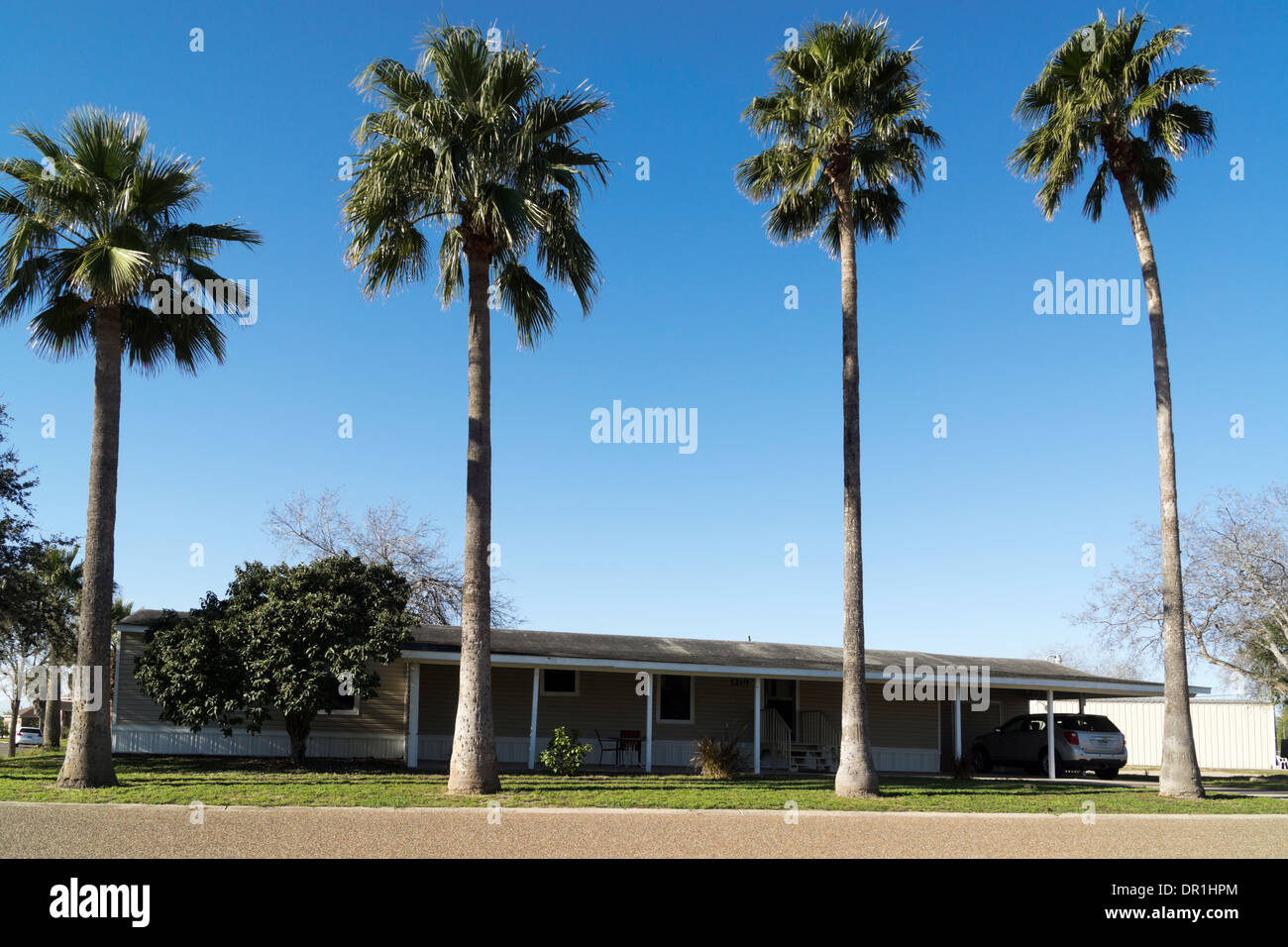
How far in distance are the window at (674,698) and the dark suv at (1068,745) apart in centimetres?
811

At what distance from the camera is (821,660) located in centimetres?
2430

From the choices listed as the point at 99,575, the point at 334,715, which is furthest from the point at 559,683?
the point at 99,575

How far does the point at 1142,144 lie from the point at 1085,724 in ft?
43.6

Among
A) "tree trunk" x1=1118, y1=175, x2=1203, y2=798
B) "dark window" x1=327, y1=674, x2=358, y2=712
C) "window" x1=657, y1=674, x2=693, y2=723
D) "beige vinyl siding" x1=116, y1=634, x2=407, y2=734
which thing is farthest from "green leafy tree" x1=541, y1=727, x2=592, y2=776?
"tree trunk" x1=1118, y1=175, x2=1203, y2=798

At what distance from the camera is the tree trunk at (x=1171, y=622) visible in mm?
18234

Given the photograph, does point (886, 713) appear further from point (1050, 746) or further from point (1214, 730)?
point (1214, 730)

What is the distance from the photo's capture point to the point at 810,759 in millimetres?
23516

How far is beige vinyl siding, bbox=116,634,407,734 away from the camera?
21.5 metres

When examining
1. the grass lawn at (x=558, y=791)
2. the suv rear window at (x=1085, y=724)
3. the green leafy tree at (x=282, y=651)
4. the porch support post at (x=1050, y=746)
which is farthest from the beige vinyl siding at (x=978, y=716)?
the green leafy tree at (x=282, y=651)

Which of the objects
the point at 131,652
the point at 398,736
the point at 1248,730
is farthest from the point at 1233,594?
the point at 131,652

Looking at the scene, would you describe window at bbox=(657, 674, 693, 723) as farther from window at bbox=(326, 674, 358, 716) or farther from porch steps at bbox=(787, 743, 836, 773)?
window at bbox=(326, 674, 358, 716)

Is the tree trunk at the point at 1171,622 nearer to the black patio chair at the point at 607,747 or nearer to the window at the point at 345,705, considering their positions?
the black patio chair at the point at 607,747
